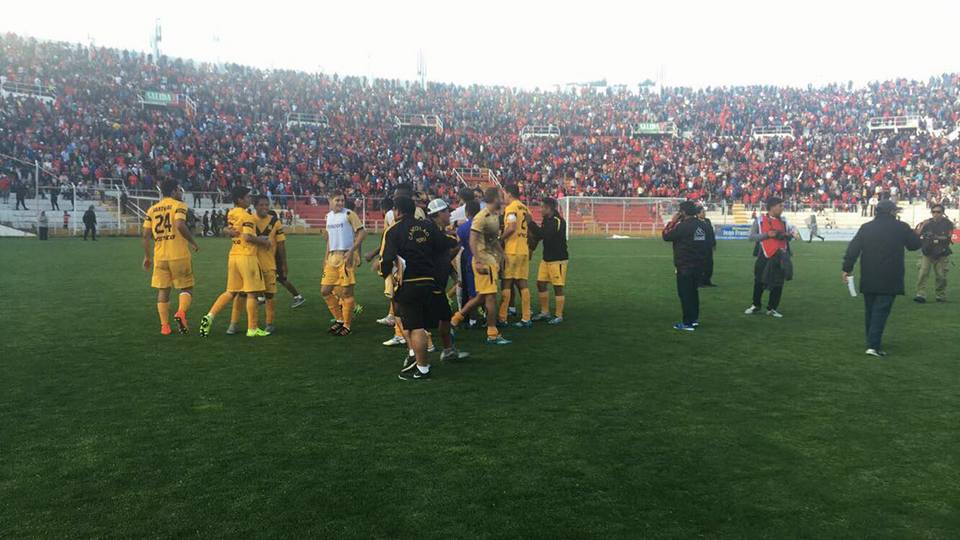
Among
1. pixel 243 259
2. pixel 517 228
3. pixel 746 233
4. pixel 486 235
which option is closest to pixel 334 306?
pixel 243 259

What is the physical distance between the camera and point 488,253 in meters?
8.56

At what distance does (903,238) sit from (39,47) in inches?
2034

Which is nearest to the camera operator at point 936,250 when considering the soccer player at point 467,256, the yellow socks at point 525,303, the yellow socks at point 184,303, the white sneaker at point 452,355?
the yellow socks at point 525,303

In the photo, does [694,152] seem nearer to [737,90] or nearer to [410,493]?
[737,90]

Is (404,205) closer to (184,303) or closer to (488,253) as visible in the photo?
(488,253)

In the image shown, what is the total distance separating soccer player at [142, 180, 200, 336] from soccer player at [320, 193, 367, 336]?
5.57 feet

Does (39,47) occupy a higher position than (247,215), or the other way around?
(39,47)

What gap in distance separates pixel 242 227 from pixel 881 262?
297 inches

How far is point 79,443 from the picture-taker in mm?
4938

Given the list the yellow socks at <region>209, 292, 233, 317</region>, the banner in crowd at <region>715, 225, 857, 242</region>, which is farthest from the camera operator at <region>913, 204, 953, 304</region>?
the banner in crowd at <region>715, 225, 857, 242</region>

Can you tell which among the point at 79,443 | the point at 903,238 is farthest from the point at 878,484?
the point at 79,443

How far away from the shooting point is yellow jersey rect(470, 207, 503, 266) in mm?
8375

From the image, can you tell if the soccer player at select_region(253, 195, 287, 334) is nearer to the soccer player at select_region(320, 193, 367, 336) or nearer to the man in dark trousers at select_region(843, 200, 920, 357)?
the soccer player at select_region(320, 193, 367, 336)

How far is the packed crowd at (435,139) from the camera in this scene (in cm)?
3694
